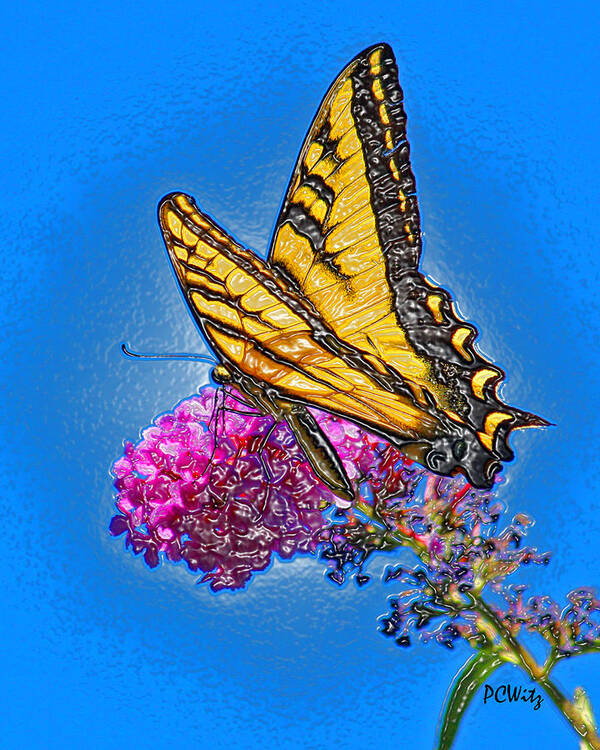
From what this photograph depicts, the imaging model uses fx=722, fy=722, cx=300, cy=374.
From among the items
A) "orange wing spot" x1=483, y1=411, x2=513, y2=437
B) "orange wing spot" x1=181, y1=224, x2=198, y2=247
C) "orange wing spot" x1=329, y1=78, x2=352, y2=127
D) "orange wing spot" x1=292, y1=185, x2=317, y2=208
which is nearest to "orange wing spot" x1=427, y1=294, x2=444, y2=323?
"orange wing spot" x1=483, y1=411, x2=513, y2=437

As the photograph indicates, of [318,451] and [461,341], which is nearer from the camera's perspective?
[318,451]

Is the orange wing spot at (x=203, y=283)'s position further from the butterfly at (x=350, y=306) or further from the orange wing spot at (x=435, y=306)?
the orange wing spot at (x=435, y=306)

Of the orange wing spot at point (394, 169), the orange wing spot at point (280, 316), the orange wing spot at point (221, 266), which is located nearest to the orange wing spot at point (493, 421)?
the orange wing spot at point (280, 316)

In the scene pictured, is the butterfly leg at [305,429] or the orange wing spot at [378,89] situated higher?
the orange wing spot at [378,89]

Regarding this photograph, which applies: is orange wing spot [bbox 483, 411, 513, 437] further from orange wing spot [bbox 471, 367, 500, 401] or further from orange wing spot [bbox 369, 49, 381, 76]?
orange wing spot [bbox 369, 49, 381, 76]

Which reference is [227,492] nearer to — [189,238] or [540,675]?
[189,238]

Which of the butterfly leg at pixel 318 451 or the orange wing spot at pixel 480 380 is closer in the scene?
the butterfly leg at pixel 318 451

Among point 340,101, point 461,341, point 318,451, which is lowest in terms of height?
point 318,451

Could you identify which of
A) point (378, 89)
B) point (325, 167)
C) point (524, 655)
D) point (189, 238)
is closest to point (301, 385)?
point (189, 238)
